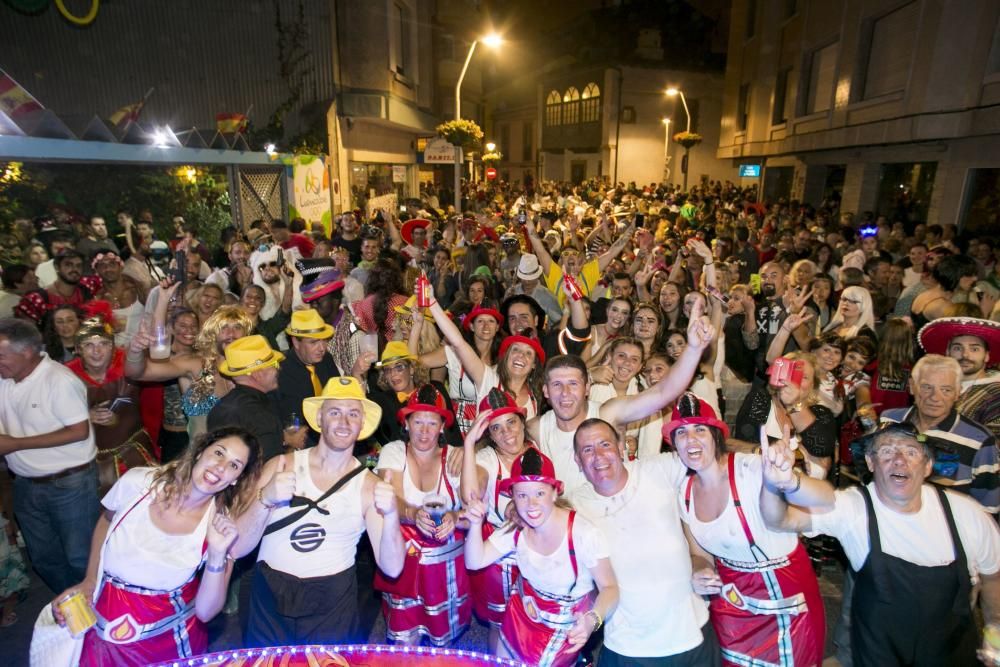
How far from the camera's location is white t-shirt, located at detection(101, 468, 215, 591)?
2557 mm

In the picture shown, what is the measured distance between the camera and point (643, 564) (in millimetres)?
2650

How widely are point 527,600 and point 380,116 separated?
52.1 ft

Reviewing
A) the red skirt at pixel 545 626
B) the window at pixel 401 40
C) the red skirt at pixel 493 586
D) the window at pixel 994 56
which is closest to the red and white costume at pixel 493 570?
the red skirt at pixel 493 586

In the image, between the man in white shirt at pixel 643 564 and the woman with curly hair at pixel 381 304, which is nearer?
the man in white shirt at pixel 643 564

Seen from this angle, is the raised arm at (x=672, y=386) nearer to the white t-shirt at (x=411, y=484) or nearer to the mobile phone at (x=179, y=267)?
the white t-shirt at (x=411, y=484)

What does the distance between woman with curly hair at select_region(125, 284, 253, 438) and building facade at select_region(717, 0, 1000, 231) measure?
13.3 meters

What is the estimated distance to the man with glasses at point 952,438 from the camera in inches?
126

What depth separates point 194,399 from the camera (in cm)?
426

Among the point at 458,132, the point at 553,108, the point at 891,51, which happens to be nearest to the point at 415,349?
the point at 458,132

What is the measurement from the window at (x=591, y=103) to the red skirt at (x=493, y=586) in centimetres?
3768

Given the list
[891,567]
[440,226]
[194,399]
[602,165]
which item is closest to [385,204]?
[440,226]

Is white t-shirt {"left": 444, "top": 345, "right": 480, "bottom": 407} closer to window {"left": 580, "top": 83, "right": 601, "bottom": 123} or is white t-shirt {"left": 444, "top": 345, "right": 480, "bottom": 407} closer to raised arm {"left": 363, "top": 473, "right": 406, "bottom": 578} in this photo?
raised arm {"left": 363, "top": 473, "right": 406, "bottom": 578}

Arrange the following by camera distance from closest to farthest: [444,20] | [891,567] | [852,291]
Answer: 1. [891,567]
2. [852,291]
3. [444,20]

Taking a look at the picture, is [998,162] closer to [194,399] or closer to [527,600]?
[527,600]
